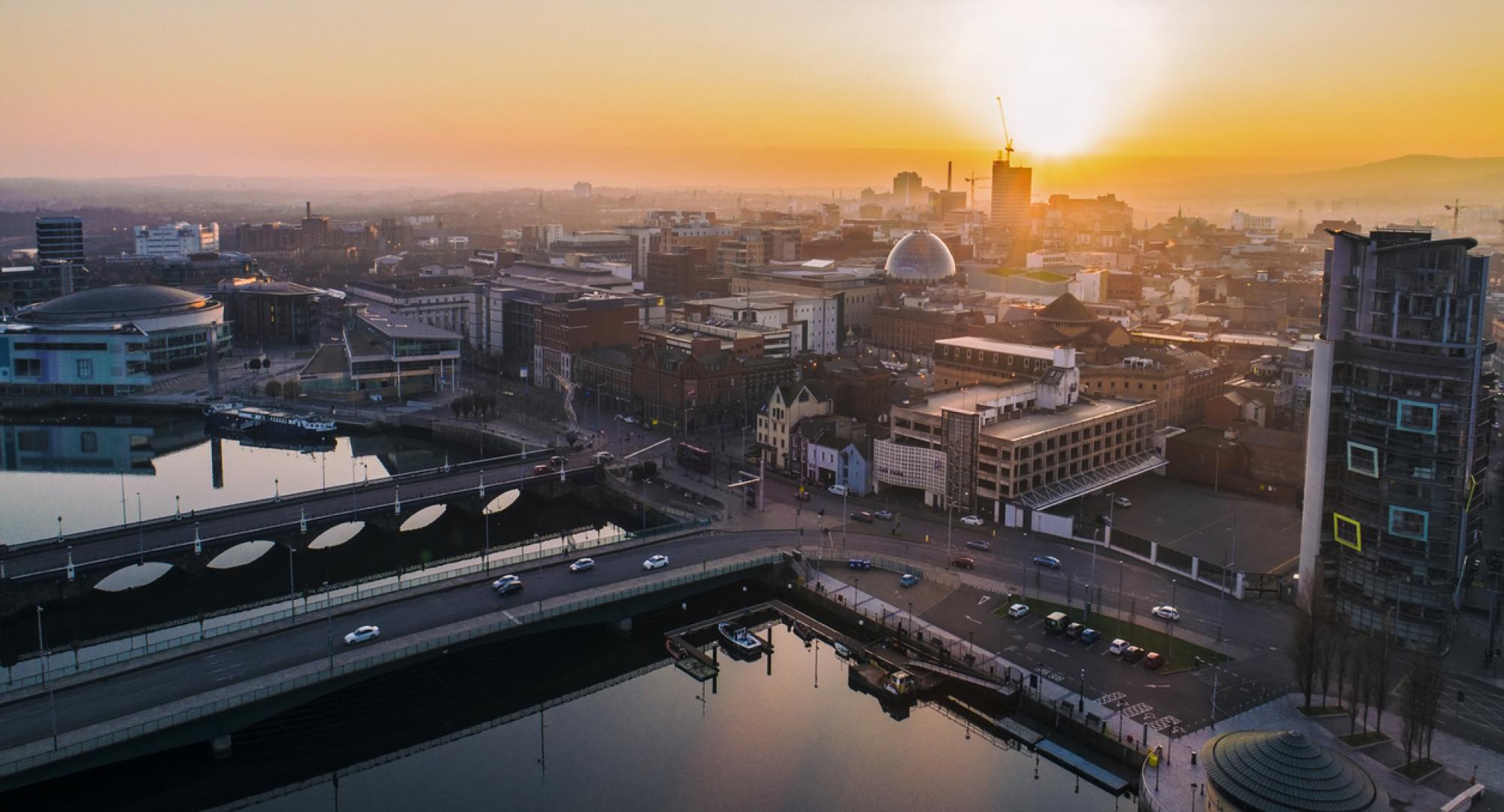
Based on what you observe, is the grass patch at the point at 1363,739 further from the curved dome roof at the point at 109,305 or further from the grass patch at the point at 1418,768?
the curved dome roof at the point at 109,305

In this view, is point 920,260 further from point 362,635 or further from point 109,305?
point 362,635

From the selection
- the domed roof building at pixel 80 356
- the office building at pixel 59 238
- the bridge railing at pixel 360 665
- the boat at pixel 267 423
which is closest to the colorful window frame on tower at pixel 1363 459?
the bridge railing at pixel 360 665

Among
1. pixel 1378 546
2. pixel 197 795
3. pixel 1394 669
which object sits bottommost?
pixel 197 795

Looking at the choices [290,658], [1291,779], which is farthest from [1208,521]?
[290,658]

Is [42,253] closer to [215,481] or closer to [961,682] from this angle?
[215,481]

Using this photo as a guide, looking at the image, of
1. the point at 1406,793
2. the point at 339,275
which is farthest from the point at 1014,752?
the point at 339,275

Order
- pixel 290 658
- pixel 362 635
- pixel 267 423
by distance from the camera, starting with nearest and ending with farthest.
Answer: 1. pixel 290 658
2. pixel 362 635
3. pixel 267 423
